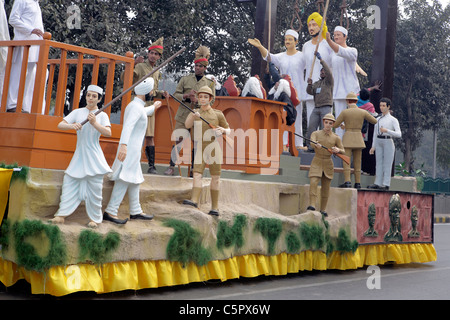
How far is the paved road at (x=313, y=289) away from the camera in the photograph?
650 centimetres

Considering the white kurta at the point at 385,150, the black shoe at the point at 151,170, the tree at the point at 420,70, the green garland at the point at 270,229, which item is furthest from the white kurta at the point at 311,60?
the tree at the point at 420,70

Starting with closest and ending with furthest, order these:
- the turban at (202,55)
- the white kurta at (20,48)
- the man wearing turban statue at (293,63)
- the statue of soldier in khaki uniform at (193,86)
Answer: the white kurta at (20,48), the statue of soldier in khaki uniform at (193,86), the turban at (202,55), the man wearing turban statue at (293,63)

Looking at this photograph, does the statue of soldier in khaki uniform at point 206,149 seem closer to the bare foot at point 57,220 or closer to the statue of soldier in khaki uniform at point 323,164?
the bare foot at point 57,220

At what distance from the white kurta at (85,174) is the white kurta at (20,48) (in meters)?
1.35

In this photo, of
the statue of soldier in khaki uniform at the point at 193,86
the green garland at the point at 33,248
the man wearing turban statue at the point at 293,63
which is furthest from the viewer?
the man wearing turban statue at the point at 293,63

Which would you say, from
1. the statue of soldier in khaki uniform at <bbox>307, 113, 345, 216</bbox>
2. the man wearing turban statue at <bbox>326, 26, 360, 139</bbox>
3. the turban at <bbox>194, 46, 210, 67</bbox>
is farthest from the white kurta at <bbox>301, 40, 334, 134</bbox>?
the turban at <bbox>194, 46, 210, 67</bbox>

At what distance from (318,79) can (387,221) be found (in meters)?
2.95

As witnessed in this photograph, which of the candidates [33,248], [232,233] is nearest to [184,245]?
[232,233]

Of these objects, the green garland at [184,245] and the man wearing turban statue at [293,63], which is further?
the man wearing turban statue at [293,63]

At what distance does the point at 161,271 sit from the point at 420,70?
2435 centimetres

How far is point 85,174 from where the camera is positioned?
19.7 feet

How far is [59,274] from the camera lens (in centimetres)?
563
